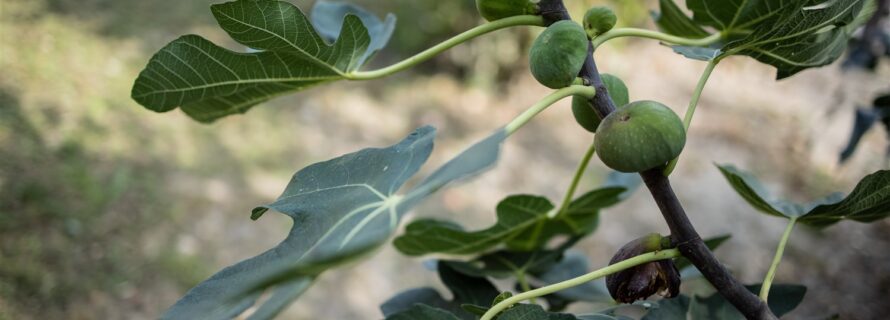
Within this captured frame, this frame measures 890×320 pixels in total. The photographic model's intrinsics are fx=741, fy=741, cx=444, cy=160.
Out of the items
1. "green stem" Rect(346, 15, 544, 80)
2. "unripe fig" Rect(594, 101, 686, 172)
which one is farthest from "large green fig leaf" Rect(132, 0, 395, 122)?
"unripe fig" Rect(594, 101, 686, 172)

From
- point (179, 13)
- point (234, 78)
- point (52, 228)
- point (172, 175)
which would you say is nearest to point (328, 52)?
point (234, 78)

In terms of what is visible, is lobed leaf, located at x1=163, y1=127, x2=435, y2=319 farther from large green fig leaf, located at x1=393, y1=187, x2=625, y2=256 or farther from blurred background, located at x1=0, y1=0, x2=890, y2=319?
blurred background, located at x1=0, y1=0, x2=890, y2=319

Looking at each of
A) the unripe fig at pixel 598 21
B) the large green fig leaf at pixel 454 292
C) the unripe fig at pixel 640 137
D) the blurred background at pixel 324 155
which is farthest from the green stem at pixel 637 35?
the blurred background at pixel 324 155

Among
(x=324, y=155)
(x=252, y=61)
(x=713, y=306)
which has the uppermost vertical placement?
(x=324, y=155)

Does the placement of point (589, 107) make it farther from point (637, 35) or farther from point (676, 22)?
point (676, 22)

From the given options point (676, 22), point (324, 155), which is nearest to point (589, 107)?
point (676, 22)

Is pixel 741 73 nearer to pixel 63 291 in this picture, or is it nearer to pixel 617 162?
pixel 63 291

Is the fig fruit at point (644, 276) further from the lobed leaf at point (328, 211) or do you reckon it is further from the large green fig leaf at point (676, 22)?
the large green fig leaf at point (676, 22)
